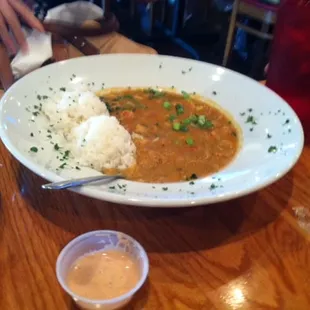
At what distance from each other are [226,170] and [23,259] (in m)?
0.51

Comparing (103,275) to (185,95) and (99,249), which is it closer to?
(99,249)

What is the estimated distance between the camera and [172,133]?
4.26ft

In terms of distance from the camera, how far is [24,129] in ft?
3.73

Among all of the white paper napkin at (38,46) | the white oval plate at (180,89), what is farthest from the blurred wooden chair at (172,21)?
the white oval plate at (180,89)

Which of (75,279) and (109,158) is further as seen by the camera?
(109,158)

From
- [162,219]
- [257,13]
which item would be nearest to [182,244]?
[162,219]

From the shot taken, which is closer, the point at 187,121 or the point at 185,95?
the point at 187,121

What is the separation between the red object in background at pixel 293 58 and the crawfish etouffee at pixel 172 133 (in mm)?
199

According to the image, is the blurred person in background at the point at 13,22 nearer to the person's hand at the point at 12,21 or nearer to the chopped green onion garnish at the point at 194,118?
the person's hand at the point at 12,21

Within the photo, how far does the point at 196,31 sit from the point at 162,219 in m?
3.76

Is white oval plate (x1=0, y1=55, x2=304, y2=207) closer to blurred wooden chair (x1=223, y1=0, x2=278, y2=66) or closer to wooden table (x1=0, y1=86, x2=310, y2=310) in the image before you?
wooden table (x1=0, y1=86, x2=310, y2=310)

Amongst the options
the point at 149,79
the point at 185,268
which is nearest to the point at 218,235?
the point at 185,268

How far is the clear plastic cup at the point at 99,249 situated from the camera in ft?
2.54

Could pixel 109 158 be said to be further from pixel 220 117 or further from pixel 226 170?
pixel 220 117
